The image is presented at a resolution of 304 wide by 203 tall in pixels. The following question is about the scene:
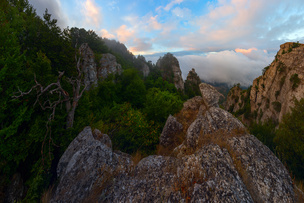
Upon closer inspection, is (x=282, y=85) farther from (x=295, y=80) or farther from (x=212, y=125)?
(x=212, y=125)

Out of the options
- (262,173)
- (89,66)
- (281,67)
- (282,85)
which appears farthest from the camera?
(281,67)

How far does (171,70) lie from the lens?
334 ft

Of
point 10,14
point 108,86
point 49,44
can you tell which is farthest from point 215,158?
point 108,86

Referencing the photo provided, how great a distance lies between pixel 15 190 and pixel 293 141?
2187 centimetres

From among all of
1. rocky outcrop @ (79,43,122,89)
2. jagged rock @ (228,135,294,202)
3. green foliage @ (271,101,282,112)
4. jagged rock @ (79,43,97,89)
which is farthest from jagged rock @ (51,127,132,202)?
green foliage @ (271,101,282,112)

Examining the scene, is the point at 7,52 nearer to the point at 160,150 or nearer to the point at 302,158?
the point at 160,150

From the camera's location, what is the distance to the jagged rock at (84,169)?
5.54 metres

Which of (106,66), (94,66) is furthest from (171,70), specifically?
(94,66)

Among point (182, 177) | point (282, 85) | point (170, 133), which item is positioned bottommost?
point (170, 133)

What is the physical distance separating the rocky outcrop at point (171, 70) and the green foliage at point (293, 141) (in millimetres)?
83058

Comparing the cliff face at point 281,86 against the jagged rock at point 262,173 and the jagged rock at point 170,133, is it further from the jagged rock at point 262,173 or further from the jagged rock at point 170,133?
the jagged rock at point 262,173

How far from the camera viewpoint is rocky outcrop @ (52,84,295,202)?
505cm

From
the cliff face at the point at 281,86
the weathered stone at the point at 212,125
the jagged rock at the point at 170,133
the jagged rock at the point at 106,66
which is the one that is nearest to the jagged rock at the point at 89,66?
the jagged rock at the point at 106,66

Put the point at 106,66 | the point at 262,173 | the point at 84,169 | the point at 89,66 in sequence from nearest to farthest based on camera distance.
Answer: the point at 262,173
the point at 84,169
the point at 89,66
the point at 106,66
